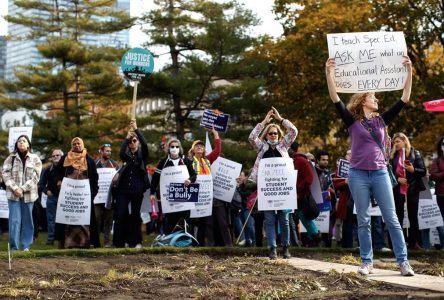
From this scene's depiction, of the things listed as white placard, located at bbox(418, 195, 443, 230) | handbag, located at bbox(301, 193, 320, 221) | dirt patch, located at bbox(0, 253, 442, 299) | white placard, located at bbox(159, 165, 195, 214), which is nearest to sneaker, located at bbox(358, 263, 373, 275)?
dirt patch, located at bbox(0, 253, 442, 299)

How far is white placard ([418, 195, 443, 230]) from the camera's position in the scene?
509 inches

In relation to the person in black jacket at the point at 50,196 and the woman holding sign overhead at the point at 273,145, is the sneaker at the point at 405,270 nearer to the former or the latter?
the woman holding sign overhead at the point at 273,145

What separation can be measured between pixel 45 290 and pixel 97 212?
6939 mm

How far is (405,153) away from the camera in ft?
40.2

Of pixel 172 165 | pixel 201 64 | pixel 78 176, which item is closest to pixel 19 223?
pixel 78 176

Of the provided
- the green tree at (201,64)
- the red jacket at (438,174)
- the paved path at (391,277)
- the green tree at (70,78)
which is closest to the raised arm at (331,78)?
the paved path at (391,277)


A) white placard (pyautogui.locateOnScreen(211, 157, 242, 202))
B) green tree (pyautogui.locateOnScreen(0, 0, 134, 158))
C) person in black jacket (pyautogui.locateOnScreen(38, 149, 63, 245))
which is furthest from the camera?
green tree (pyautogui.locateOnScreen(0, 0, 134, 158))

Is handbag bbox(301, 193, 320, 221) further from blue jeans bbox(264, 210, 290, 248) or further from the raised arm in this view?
the raised arm

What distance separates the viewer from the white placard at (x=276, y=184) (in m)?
10.2

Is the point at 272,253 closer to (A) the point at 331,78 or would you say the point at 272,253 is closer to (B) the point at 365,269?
Answer: (B) the point at 365,269

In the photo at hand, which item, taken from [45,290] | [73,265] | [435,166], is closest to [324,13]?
[435,166]

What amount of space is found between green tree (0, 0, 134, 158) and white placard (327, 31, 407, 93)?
2683cm

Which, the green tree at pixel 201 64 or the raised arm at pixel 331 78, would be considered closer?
the raised arm at pixel 331 78

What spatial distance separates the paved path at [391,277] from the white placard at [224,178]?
152 inches
